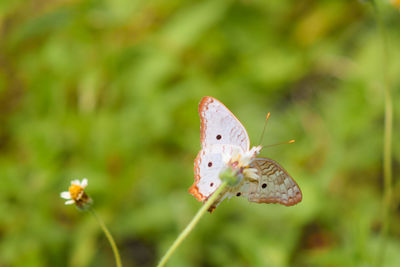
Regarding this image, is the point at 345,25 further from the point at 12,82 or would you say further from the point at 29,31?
the point at 12,82

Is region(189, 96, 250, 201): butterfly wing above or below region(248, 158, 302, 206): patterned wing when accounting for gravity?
above

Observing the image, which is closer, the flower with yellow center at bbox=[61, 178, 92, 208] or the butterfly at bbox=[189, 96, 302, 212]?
the butterfly at bbox=[189, 96, 302, 212]

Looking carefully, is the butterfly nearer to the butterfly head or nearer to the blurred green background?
the butterfly head

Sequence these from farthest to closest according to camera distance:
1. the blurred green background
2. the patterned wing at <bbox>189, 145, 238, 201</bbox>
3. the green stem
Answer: the blurred green background < the patterned wing at <bbox>189, 145, 238, 201</bbox> < the green stem

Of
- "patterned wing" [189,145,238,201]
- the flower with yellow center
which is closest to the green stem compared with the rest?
"patterned wing" [189,145,238,201]

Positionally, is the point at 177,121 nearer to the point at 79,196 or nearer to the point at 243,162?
the point at 79,196

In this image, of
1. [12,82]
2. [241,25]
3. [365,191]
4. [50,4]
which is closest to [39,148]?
[12,82]

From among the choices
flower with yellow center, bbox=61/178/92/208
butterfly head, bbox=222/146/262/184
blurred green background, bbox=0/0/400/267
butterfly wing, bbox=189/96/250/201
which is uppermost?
blurred green background, bbox=0/0/400/267
